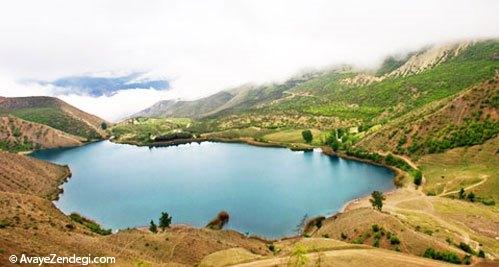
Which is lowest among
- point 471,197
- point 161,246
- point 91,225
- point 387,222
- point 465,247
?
point 465,247

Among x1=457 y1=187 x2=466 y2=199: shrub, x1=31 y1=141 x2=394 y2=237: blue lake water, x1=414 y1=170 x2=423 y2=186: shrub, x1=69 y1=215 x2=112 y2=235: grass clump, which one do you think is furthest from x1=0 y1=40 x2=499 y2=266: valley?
x1=31 y1=141 x2=394 y2=237: blue lake water

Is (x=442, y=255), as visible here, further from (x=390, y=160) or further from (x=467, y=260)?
(x=390, y=160)

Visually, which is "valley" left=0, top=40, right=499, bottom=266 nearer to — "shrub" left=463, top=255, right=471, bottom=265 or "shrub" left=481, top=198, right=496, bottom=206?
"shrub" left=463, top=255, right=471, bottom=265

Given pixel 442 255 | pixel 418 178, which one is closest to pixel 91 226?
pixel 442 255

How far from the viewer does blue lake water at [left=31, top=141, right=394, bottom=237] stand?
417 feet

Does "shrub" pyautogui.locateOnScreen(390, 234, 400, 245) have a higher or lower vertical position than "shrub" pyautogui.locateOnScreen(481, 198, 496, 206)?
lower

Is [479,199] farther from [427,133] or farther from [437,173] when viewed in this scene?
[427,133]

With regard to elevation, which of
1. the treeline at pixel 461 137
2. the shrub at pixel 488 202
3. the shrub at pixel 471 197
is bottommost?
the shrub at pixel 488 202

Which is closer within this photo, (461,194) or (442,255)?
(442,255)

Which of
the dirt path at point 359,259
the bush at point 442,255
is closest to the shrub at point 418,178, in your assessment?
the bush at point 442,255

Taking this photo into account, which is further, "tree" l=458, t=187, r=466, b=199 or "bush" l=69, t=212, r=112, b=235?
"tree" l=458, t=187, r=466, b=199

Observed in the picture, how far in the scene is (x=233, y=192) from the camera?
150 m

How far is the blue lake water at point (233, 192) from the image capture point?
12700 centimetres

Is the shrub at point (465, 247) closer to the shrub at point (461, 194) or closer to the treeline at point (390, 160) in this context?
the shrub at point (461, 194)
